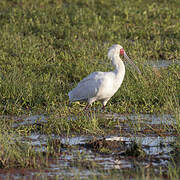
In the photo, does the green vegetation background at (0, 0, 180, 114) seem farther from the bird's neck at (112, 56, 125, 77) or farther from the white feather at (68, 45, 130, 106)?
the bird's neck at (112, 56, 125, 77)

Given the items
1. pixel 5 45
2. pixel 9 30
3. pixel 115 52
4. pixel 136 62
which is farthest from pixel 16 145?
pixel 9 30

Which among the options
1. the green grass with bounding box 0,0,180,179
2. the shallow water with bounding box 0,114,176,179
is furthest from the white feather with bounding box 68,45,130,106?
the shallow water with bounding box 0,114,176,179

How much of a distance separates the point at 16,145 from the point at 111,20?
378 inches

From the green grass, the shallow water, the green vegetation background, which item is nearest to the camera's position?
the shallow water

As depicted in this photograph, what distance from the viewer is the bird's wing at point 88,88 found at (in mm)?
8703

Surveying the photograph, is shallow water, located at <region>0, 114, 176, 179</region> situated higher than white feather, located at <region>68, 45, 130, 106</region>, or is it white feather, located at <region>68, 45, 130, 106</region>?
white feather, located at <region>68, 45, 130, 106</region>

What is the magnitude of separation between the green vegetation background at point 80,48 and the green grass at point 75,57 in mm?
15

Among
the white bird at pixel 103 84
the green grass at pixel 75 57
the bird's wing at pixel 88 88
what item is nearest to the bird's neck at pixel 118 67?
the white bird at pixel 103 84

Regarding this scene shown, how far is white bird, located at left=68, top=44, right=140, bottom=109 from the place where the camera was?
28.1 feet

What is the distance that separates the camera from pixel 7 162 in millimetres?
6117

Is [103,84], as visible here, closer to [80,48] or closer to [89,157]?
[89,157]

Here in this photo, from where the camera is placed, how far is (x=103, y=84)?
28.2 ft

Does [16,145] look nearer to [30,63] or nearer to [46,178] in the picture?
[46,178]

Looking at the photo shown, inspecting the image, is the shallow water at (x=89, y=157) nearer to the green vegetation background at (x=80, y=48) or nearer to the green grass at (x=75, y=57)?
the green grass at (x=75, y=57)
